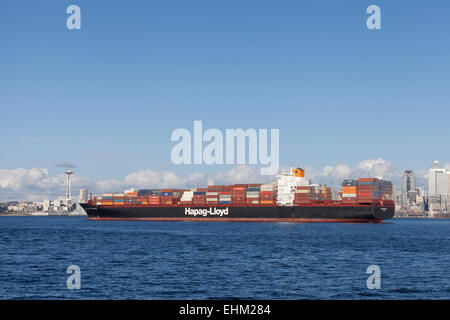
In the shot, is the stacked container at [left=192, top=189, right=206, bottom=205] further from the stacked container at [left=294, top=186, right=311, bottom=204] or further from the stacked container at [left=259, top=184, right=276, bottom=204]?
the stacked container at [left=294, top=186, right=311, bottom=204]

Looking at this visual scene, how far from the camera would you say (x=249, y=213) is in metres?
125

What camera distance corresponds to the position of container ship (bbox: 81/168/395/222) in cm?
11681

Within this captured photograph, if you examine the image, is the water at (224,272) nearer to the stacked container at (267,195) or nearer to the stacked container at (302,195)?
the stacked container at (302,195)

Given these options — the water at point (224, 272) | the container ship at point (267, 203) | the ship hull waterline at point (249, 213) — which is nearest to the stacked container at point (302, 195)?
Answer: the container ship at point (267, 203)

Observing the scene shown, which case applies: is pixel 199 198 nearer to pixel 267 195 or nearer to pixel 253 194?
pixel 253 194

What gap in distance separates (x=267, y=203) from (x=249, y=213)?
5682mm

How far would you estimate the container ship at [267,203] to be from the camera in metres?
117

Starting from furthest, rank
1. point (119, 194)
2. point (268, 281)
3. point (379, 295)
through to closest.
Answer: point (119, 194) < point (268, 281) < point (379, 295)

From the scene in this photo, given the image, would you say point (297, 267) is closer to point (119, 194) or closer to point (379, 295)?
point (379, 295)

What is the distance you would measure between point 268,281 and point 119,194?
12636 cm

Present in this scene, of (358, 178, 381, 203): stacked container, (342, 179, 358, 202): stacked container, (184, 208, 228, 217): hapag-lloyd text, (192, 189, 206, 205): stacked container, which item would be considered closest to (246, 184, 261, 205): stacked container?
(184, 208, 228, 217): hapag-lloyd text

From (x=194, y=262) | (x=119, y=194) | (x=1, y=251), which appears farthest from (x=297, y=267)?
(x=119, y=194)
